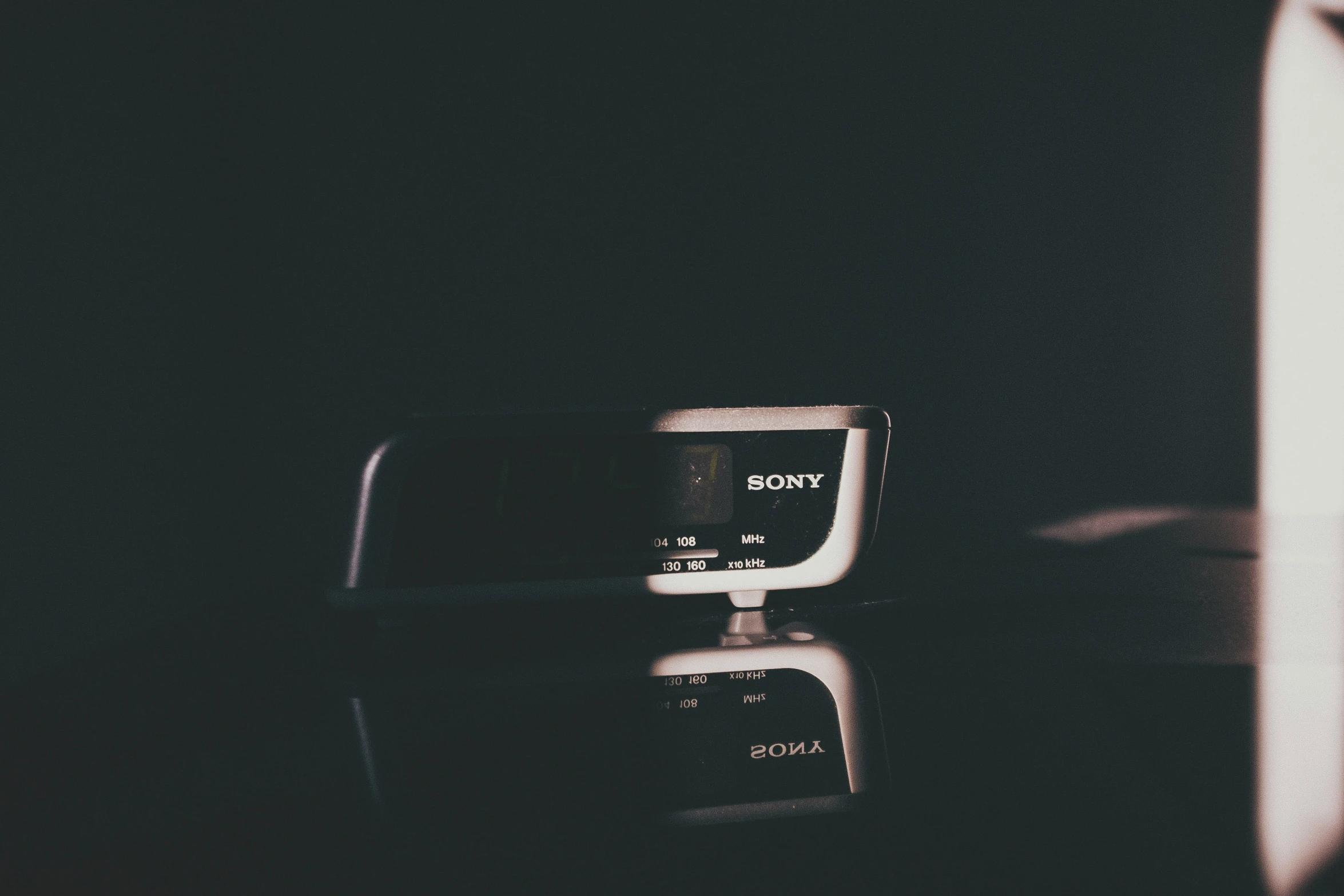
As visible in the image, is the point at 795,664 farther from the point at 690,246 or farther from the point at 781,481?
the point at 690,246

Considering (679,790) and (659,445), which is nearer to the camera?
(679,790)

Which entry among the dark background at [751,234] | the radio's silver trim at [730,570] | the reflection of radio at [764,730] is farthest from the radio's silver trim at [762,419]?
the dark background at [751,234]

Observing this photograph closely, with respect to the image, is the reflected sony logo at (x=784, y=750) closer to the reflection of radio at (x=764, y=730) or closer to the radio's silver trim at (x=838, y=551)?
the reflection of radio at (x=764, y=730)

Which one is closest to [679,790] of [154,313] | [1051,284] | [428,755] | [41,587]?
[428,755]

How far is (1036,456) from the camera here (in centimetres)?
82

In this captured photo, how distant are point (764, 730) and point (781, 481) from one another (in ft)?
0.63

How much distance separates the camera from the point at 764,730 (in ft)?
1.10

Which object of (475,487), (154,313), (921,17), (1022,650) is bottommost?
(1022,650)

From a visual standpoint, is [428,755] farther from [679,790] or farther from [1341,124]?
[1341,124]

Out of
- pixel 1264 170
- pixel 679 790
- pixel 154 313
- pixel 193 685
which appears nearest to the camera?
pixel 679 790

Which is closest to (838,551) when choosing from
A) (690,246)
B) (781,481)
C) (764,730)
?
(781,481)

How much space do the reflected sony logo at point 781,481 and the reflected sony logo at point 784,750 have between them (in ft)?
0.66

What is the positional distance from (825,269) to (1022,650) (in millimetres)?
A: 454

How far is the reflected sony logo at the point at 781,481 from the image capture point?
0.50m
